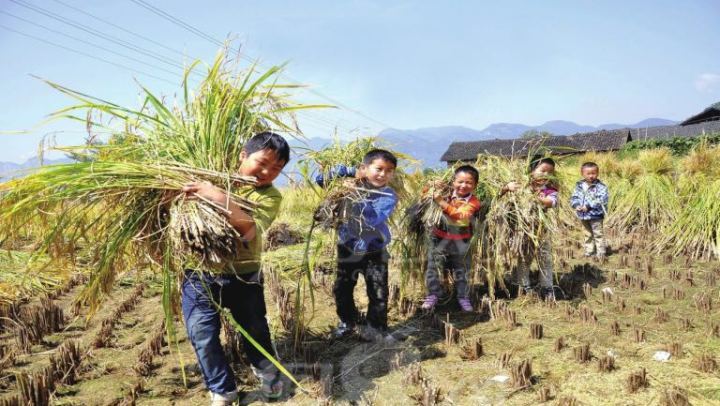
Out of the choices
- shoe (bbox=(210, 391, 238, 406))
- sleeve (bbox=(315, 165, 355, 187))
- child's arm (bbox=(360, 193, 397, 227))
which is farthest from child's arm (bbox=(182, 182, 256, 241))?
sleeve (bbox=(315, 165, 355, 187))

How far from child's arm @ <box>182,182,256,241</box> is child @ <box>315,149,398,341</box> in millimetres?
970

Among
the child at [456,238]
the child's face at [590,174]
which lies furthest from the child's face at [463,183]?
the child's face at [590,174]

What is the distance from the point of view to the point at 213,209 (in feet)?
6.58

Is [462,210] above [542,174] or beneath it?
beneath

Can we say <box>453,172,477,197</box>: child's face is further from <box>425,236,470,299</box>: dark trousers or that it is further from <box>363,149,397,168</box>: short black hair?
<box>363,149,397,168</box>: short black hair

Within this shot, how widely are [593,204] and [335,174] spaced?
12.5 ft

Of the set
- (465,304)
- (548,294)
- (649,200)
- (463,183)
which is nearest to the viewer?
(463,183)

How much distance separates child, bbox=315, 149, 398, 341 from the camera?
2.95m

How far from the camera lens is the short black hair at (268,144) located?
2.21 meters

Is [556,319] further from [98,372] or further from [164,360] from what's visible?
[98,372]

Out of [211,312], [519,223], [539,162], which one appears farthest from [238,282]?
[539,162]

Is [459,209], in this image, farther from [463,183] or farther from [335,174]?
[335,174]

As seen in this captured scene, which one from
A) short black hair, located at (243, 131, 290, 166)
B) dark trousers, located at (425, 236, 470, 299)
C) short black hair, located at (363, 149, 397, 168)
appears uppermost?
short black hair, located at (243, 131, 290, 166)

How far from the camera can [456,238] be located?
12.1 feet
